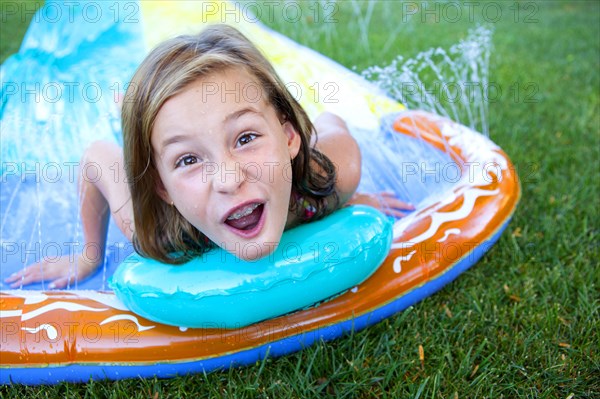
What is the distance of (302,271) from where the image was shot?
2076 mm

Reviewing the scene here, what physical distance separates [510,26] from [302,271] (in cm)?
571

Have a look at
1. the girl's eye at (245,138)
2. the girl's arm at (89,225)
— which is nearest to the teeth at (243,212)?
the girl's eye at (245,138)

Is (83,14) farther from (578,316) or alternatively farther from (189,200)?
(578,316)

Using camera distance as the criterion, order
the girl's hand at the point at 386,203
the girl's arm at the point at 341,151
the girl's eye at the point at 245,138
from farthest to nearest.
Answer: the girl's hand at the point at 386,203
the girl's arm at the point at 341,151
the girl's eye at the point at 245,138

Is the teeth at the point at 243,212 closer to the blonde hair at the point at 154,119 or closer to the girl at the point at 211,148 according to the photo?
the girl at the point at 211,148

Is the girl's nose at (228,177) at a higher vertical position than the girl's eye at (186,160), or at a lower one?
lower

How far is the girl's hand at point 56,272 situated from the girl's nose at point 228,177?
1.09m

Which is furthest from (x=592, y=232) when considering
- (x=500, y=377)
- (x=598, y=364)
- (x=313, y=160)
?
(x=313, y=160)

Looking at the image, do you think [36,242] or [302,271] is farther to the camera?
[36,242]

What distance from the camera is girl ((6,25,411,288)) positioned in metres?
1.87

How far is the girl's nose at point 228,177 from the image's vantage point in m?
1.82

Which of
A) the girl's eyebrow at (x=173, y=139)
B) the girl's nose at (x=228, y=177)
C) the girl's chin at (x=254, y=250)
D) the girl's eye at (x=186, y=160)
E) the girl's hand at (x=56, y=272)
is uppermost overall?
the girl's eyebrow at (x=173, y=139)

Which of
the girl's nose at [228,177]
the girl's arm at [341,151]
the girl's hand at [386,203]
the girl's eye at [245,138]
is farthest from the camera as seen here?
the girl's hand at [386,203]

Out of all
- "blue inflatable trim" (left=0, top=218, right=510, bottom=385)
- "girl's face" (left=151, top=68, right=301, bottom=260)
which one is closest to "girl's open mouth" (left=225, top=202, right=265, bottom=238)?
"girl's face" (left=151, top=68, right=301, bottom=260)
